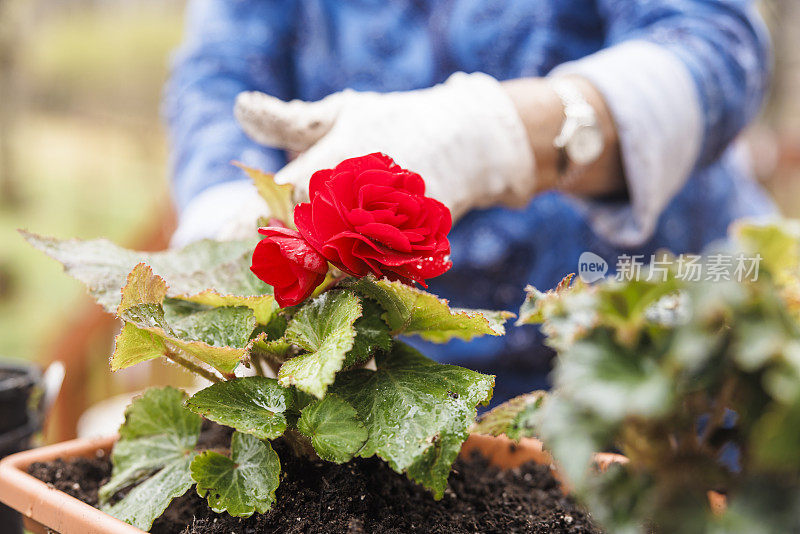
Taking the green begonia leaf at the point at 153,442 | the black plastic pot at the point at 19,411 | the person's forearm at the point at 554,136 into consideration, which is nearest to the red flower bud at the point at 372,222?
the green begonia leaf at the point at 153,442

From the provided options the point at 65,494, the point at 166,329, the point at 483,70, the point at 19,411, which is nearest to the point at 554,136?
the point at 483,70

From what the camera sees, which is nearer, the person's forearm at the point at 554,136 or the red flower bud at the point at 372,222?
the red flower bud at the point at 372,222

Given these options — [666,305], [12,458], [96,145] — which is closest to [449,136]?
[666,305]

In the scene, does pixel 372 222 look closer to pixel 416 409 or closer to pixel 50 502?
pixel 416 409

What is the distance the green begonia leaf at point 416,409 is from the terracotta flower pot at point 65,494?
0.09 metres

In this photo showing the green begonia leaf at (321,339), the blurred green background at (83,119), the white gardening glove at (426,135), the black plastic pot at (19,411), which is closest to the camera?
the green begonia leaf at (321,339)

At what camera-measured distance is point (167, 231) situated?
6.22 ft

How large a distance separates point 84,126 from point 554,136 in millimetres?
3694

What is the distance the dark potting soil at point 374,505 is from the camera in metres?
0.41

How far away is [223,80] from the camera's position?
39.9 inches

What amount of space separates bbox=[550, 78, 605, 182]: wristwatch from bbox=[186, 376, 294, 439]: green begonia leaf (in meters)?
0.47

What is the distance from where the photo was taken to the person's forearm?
705 millimetres

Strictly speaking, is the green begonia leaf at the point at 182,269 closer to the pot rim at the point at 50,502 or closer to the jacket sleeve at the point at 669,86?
the pot rim at the point at 50,502

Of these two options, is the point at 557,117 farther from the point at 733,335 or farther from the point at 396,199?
the point at 733,335
